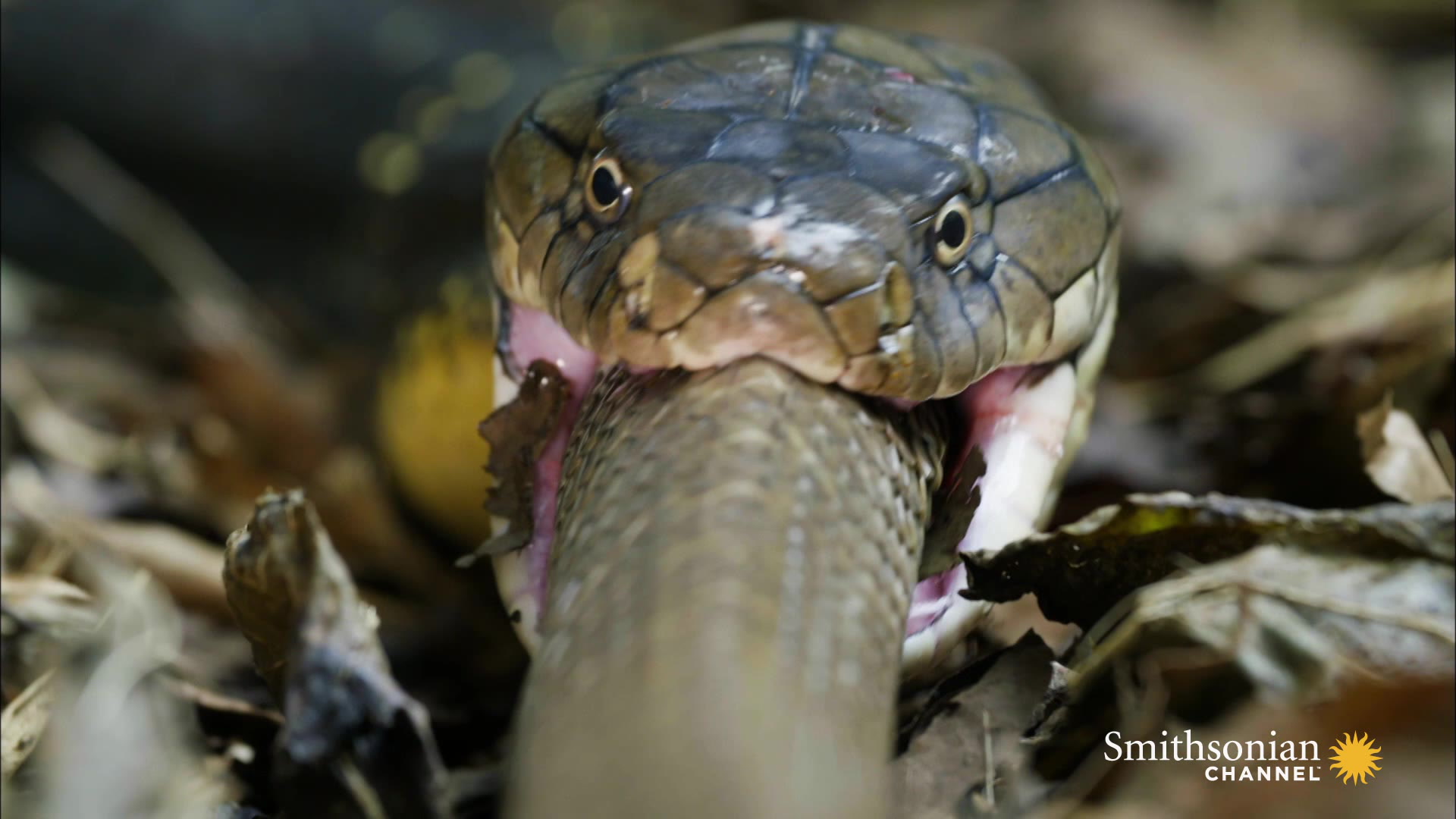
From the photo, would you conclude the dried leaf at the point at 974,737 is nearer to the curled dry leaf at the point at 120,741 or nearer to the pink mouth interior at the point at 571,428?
the pink mouth interior at the point at 571,428

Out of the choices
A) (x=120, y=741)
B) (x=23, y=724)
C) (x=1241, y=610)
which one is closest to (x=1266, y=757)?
(x=1241, y=610)

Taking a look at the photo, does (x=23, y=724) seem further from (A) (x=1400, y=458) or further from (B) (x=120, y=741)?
(A) (x=1400, y=458)

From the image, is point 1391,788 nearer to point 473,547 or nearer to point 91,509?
point 473,547

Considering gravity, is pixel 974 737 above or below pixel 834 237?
below

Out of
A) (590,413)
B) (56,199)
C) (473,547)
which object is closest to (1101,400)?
(473,547)

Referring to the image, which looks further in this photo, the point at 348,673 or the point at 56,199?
the point at 56,199

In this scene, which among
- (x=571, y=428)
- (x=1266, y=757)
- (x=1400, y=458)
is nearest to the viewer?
(x=1266, y=757)

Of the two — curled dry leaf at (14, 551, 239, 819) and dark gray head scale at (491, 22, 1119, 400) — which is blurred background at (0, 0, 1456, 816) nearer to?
curled dry leaf at (14, 551, 239, 819)
